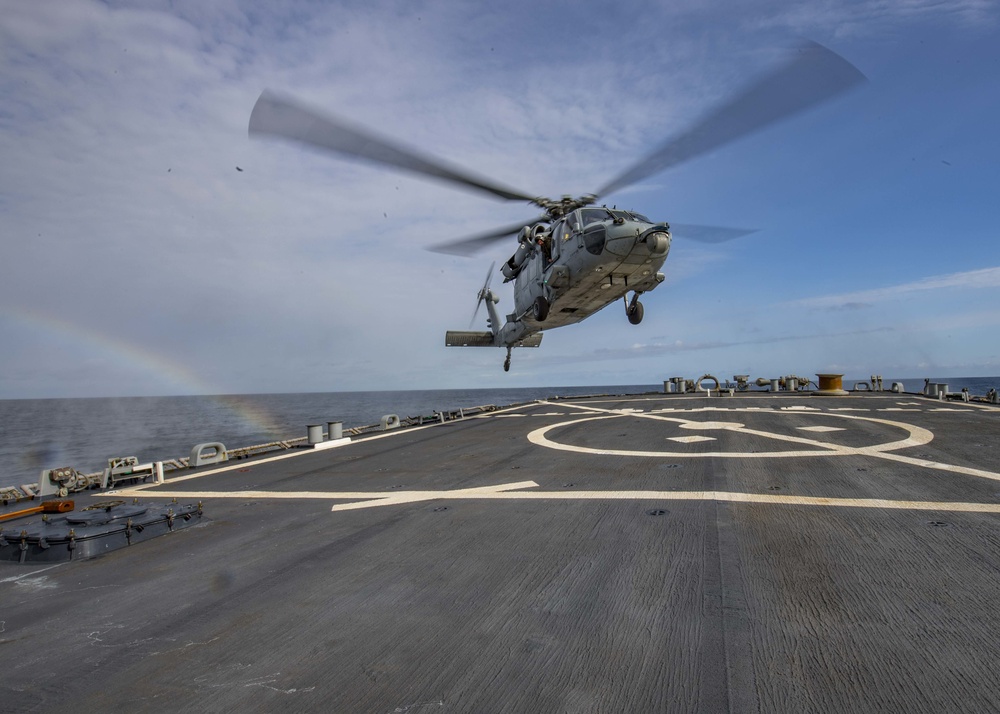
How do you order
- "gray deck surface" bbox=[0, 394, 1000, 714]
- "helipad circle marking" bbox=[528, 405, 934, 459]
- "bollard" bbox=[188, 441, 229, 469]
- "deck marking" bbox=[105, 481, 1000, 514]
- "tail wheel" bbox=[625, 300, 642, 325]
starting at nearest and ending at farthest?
"gray deck surface" bbox=[0, 394, 1000, 714] → "deck marking" bbox=[105, 481, 1000, 514] → "helipad circle marking" bbox=[528, 405, 934, 459] → "bollard" bbox=[188, 441, 229, 469] → "tail wheel" bbox=[625, 300, 642, 325]

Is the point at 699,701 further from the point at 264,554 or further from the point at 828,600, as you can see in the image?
the point at 264,554

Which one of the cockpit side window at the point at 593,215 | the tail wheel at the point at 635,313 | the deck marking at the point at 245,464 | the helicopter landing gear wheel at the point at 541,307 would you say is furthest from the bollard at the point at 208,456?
the tail wheel at the point at 635,313

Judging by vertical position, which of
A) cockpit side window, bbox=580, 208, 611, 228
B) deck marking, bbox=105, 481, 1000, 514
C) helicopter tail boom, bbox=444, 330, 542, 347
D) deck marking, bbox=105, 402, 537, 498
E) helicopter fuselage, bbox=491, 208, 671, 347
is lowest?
deck marking, bbox=105, 402, 537, 498

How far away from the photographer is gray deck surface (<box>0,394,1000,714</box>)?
10.5 ft

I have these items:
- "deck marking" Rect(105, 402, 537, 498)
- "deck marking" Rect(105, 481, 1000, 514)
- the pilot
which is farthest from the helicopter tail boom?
"deck marking" Rect(105, 481, 1000, 514)

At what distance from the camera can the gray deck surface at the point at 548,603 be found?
321cm

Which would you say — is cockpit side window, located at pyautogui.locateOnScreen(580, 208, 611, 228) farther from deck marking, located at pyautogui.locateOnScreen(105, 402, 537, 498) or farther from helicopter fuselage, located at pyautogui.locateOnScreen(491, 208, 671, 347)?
deck marking, located at pyautogui.locateOnScreen(105, 402, 537, 498)

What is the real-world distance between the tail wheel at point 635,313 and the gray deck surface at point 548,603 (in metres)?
12.1

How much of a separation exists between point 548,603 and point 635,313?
1765 cm

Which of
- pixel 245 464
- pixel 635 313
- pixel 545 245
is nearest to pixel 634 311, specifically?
pixel 635 313

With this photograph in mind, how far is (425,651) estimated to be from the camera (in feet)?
12.1

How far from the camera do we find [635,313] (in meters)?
20.8

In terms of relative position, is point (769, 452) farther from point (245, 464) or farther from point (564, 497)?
point (245, 464)

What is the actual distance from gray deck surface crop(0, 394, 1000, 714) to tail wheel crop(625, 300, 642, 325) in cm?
1207
